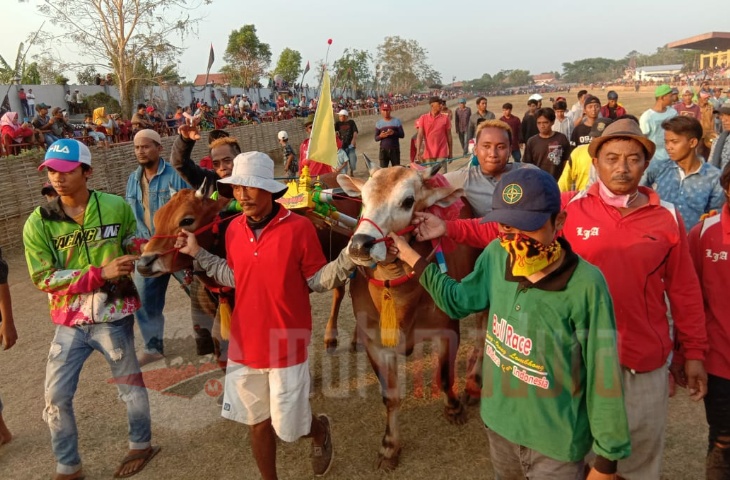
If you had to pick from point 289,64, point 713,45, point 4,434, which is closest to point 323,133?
point 4,434

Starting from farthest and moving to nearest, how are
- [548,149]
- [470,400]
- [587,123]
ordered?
[587,123], [548,149], [470,400]

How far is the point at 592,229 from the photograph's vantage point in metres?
2.79

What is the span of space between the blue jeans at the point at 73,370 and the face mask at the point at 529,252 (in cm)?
288

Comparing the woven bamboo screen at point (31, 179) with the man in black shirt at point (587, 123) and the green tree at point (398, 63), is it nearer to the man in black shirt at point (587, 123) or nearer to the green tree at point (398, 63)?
the man in black shirt at point (587, 123)

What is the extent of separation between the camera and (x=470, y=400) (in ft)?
15.5

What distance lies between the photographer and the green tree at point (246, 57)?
47.8 meters

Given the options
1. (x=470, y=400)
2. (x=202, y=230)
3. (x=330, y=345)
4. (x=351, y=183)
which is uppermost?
(x=351, y=183)

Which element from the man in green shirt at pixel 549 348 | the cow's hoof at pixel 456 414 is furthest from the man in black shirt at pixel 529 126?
the man in green shirt at pixel 549 348

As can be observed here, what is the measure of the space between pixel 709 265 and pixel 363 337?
247cm

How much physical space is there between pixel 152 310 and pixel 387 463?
3.31 meters

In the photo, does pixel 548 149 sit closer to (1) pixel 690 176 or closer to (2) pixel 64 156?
(1) pixel 690 176

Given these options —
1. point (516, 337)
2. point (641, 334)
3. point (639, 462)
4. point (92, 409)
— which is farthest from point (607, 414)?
point (92, 409)

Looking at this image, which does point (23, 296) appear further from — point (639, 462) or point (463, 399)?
point (639, 462)

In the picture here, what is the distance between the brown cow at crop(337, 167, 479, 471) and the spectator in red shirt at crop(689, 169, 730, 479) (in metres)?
1.52
